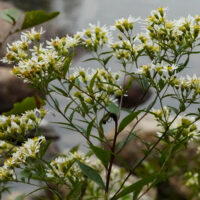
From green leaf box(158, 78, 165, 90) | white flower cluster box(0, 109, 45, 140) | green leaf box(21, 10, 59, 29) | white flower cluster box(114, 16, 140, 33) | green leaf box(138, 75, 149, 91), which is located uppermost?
white flower cluster box(114, 16, 140, 33)

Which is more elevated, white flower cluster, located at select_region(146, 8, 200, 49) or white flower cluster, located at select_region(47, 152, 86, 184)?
white flower cluster, located at select_region(146, 8, 200, 49)

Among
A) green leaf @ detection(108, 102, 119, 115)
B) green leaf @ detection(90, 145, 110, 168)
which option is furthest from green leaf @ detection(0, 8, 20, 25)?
green leaf @ detection(108, 102, 119, 115)

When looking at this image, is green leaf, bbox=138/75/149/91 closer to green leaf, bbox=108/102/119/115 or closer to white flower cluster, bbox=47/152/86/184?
green leaf, bbox=108/102/119/115

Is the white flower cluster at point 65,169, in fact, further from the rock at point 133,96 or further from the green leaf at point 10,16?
the green leaf at point 10,16

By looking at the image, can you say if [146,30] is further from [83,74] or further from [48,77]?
[48,77]

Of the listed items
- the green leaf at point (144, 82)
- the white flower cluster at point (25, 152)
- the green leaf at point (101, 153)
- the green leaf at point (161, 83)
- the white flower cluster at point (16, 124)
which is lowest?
the green leaf at point (101, 153)

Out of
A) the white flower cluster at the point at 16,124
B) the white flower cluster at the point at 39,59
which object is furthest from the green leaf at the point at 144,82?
the white flower cluster at the point at 16,124

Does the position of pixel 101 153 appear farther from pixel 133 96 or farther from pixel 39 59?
pixel 133 96

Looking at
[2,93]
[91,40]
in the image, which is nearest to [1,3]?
[2,93]

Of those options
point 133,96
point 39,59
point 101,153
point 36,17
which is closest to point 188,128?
point 101,153

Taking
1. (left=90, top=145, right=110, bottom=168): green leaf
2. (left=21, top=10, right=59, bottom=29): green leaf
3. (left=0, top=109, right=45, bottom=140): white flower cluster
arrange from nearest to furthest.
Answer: (left=21, top=10, right=59, bottom=29): green leaf → (left=90, top=145, right=110, bottom=168): green leaf → (left=0, top=109, right=45, bottom=140): white flower cluster
